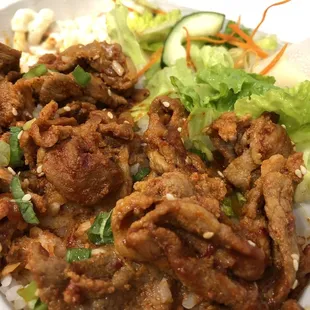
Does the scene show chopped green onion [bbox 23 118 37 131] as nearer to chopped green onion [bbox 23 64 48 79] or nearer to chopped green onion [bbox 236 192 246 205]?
chopped green onion [bbox 23 64 48 79]

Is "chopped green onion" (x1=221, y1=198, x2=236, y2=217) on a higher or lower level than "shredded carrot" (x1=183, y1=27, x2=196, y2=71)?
lower

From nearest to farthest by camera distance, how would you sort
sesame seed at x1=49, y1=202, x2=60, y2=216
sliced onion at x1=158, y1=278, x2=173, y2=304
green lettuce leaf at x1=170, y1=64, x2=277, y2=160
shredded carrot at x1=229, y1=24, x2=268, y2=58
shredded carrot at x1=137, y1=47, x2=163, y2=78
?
sliced onion at x1=158, y1=278, x2=173, y2=304 → sesame seed at x1=49, y1=202, x2=60, y2=216 → green lettuce leaf at x1=170, y1=64, x2=277, y2=160 → shredded carrot at x1=229, y1=24, x2=268, y2=58 → shredded carrot at x1=137, y1=47, x2=163, y2=78

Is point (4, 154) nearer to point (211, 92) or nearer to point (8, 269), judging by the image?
point (8, 269)

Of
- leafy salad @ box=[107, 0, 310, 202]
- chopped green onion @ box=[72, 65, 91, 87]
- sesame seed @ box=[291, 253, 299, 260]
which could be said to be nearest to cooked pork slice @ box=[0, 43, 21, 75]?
chopped green onion @ box=[72, 65, 91, 87]

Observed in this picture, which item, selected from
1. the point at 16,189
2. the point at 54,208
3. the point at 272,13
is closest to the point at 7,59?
the point at 16,189

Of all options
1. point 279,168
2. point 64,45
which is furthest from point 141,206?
point 64,45

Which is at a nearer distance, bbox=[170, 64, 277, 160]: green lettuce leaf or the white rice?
bbox=[170, 64, 277, 160]: green lettuce leaf

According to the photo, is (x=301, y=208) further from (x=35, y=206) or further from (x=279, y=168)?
(x=35, y=206)
